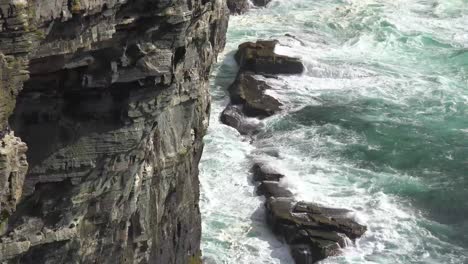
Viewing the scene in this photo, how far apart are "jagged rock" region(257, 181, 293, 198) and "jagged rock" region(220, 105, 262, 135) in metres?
5.95

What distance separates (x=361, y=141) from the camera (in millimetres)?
39844

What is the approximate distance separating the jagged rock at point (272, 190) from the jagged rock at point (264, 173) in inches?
18.1

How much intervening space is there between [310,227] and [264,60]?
672 inches

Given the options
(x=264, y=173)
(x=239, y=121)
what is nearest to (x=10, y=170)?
(x=264, y=173)

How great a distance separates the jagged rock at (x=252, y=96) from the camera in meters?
42.3

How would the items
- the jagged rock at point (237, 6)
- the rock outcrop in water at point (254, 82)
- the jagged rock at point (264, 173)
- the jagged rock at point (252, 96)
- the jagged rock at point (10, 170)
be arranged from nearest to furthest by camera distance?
the jagged rock at point (10, 170), the jagged rock at point (264, 173), the rock outcrop in water at point (254, 82), the jagged rock at point (252, 96), the jagged rock at point (237, 6)

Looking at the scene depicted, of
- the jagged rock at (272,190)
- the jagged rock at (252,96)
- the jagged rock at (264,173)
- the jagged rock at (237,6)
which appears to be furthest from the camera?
the jagged rock at (237,6)

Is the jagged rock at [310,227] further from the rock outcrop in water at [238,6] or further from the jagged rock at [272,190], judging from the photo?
the rock outcrop in water at [238,6]

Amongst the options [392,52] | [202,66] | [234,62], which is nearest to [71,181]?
[202,66]

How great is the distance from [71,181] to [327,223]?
48.2ft

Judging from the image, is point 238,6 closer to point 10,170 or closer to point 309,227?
point 309,227

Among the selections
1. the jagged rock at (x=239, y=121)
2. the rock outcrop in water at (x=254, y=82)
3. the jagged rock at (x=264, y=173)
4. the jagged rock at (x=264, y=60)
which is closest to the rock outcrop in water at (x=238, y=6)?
the rock outcrop in water at (x=254, y=82)

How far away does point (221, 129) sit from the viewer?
41125 mm

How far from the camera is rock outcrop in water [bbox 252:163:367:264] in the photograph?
3066 cm
